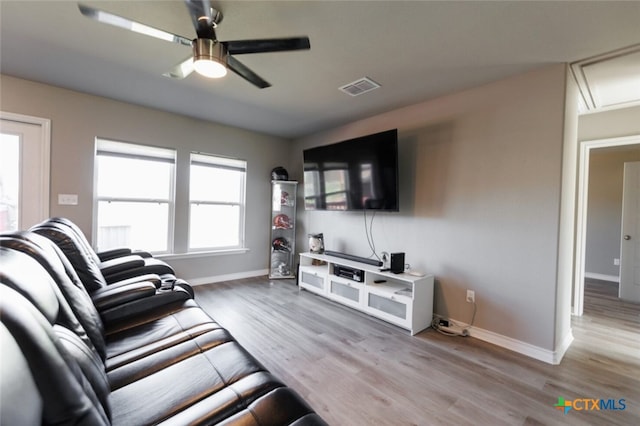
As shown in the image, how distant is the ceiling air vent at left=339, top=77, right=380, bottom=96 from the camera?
8.70 feet

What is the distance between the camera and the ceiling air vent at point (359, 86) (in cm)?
265

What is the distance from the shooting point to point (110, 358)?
4.25 ft

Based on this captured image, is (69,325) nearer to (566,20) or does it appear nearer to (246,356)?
(246,356)

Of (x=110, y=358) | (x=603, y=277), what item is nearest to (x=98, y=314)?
(x=110, y=358)

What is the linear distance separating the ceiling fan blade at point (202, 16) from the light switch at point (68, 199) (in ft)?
9.06

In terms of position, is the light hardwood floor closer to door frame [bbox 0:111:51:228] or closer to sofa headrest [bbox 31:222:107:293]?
sofa headrest [bbox 31:222:107:293]

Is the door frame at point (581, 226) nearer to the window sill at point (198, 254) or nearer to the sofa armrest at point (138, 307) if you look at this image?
the sofa armrest at point (138, 307)

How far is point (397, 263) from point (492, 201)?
1085 millimetres

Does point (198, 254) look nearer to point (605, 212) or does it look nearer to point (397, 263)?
point (397, 263)

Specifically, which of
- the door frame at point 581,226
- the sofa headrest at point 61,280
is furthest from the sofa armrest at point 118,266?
the door frame at point 581,226

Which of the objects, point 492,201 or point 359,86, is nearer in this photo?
point 492,201

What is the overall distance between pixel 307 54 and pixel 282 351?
2458mm

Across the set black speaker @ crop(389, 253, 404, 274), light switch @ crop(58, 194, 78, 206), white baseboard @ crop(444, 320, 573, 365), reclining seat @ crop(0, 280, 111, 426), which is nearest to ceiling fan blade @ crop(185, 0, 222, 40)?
reclining seat @ crop(0, 280, 111, 426)

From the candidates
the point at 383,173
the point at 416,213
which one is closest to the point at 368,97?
the point at 383,173
